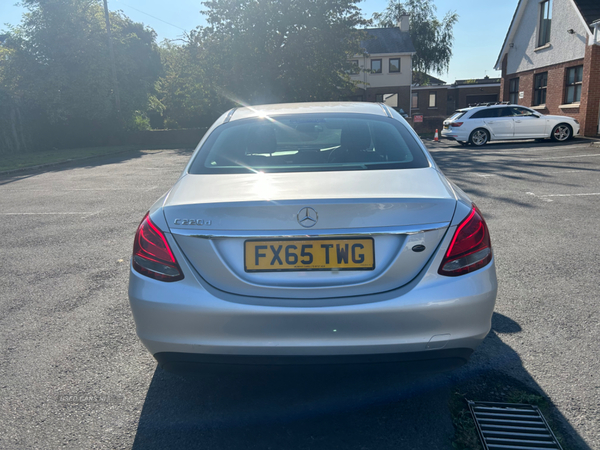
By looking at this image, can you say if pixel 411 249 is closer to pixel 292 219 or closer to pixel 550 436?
pixel 292 219

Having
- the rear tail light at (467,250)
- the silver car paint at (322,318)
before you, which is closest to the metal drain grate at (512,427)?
the silver car paint at (322,318)

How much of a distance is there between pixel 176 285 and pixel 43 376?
52.9 inches

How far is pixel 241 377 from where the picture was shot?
3.01 m

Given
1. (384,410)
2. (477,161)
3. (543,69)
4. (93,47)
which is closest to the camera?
A: (384,410)

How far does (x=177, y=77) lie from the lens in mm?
34906

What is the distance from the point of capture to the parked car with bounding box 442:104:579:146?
19094mm

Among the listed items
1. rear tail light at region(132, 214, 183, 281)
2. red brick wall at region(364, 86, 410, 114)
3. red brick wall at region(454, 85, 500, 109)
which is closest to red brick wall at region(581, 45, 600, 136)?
rear tail light at region(132, 214, 183, 281)

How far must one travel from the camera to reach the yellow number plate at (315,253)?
222 cm

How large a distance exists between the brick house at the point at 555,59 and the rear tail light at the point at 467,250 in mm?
19283

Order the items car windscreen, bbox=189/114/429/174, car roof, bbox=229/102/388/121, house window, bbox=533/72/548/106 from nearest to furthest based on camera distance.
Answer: car windscreen, bbox=189/114/429/174 < car roof, bbox=229/102/388/121 < house window, bbox=533/72/548/106

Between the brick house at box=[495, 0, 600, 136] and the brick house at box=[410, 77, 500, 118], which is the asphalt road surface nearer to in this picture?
the brick house at box=[495, 0, 600, 136]

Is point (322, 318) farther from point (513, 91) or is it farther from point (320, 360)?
point (513, 91)

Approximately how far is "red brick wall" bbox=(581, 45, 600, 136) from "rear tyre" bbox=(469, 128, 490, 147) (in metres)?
3.58

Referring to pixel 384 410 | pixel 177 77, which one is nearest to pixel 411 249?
pixel 384 410
